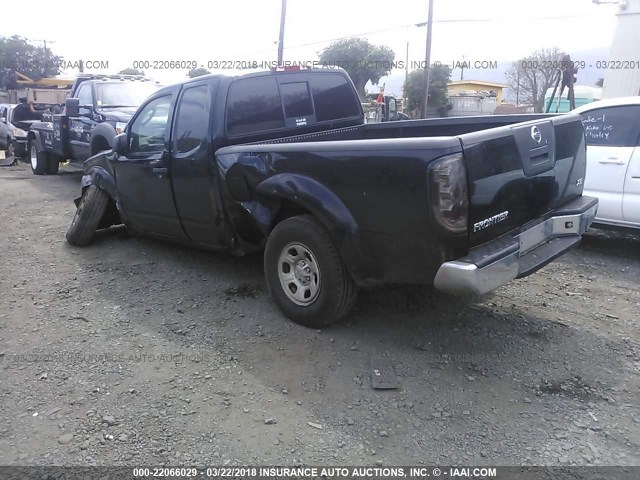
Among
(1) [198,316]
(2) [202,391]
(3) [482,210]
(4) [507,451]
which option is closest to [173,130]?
(1) [198,316]

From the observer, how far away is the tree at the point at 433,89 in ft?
131

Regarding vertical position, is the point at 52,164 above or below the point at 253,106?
below

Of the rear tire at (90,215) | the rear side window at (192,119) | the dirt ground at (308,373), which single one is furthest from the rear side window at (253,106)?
the rear tire at (90,215)

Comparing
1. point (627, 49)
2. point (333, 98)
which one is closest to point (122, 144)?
point (333, 98)

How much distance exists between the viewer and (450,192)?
10.1 ft

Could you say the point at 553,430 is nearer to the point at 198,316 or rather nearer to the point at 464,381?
the point at 464,381

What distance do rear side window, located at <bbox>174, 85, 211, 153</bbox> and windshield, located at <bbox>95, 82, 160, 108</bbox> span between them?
5.84 m

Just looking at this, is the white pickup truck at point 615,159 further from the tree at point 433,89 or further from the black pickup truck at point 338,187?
the tree at point 433,89

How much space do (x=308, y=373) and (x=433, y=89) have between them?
3898 centimetres

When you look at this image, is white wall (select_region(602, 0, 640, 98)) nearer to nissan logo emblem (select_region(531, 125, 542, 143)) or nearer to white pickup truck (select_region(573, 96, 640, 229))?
white pickup truck (select_region(573, 96, 640, 229))

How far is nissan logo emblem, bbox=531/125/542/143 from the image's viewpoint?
142 inches

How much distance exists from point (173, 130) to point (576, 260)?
4.22m

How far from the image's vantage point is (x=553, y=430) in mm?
2916

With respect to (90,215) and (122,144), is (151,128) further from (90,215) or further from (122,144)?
(90,215)
